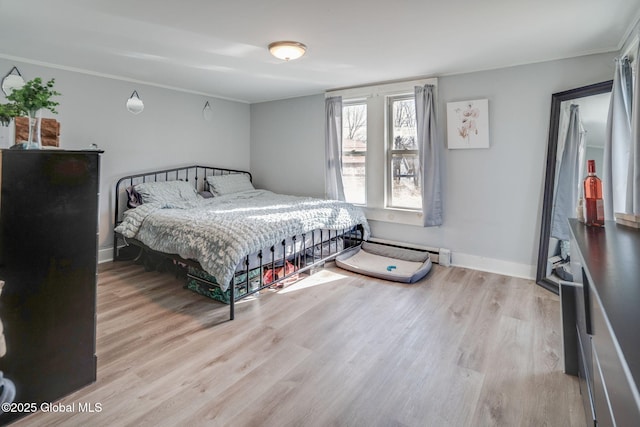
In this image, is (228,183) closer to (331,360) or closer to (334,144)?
(334,144)

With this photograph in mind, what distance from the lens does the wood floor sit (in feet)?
5.20

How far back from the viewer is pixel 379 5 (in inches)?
82.7

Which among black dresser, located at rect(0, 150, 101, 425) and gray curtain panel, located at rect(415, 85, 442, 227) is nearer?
black dresser, located at rect(0, 150, 101, 425)

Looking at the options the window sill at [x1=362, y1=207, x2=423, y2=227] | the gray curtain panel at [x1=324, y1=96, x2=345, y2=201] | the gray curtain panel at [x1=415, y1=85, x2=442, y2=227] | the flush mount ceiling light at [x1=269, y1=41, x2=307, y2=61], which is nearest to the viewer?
the flush mount ceiling light at [x1=269, y1=41, x2=307, y2=61]

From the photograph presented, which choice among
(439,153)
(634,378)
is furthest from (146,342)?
(439,153)

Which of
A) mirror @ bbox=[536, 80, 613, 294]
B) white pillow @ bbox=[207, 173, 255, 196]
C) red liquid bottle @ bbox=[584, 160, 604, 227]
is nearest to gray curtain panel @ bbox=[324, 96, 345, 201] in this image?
white pillow @ bbox=[207, 173, 255, 196]

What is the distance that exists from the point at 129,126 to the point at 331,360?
12.2ft

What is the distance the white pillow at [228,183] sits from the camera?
15.5 feet

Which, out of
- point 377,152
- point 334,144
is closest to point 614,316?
point 377,152

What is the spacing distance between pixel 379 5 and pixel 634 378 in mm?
2275

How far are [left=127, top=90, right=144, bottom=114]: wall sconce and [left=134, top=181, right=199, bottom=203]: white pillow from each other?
0.91 metres

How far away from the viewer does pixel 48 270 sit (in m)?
1.61

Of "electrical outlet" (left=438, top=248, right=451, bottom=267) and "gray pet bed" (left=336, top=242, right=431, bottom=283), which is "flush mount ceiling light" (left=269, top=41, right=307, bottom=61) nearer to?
"gray pet bed" (left=336, top=242, right=431, bottom=283)

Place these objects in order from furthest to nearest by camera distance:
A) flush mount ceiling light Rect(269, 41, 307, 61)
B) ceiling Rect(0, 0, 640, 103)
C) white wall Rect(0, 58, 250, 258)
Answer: white wall Rect(0, 58, 250, 258) → flush mount ceiling light Rect(269, 41, 307, 61) → ceiling Rect(0, 0, 640, 103)
